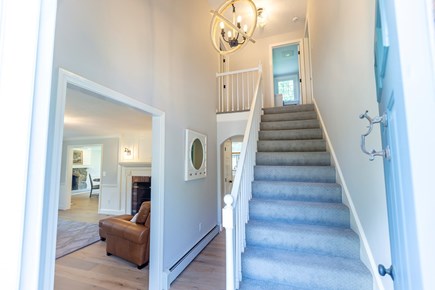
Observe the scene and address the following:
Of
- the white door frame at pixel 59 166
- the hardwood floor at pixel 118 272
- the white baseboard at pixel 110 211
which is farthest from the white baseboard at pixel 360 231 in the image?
the white baseboard at pixel 110 211

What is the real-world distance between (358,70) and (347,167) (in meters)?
0.98

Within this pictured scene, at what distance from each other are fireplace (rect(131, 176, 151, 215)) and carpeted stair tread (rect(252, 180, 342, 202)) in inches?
169

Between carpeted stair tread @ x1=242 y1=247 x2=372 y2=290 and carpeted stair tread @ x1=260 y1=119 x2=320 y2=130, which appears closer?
carpeted stair tread @ x1=242 y1=247 x2=372 y2=290

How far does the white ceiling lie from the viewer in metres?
3.50

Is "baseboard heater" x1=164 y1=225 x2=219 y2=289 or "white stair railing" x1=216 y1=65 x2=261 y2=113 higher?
"white stair railing" x1=216 y1=65 x2=261 y2=113

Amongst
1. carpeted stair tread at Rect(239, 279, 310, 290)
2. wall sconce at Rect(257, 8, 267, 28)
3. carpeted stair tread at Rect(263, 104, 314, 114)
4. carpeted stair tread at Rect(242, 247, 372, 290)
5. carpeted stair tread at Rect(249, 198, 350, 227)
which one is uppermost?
wall sconce at Rect(257, 8, 267, 28)

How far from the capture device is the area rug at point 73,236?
371 centimetres

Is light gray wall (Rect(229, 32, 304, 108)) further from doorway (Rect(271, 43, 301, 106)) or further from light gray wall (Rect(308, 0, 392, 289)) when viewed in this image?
light gray wall (Rect(308, 0, 392, 289))

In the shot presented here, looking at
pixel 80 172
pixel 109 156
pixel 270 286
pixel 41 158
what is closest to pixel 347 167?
pixel 270 286

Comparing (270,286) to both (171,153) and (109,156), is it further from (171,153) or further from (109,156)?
(109,156)

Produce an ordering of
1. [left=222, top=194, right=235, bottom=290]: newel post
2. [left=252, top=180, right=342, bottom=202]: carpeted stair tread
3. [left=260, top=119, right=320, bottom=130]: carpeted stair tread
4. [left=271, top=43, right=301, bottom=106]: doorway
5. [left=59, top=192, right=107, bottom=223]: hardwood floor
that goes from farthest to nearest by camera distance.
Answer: [left=271, top=43, right=301, bottom=106]: doorway
[left=59, top=192, right=107, bottom=223]: hardwood floor
[left=260, top=119, right=320, bottom=130]: carpeted stair tread
[left=252, top=180, right=342, bottom=202]: carpeted stair tread
[left=222, top=194, right=235, bottom=290]: newel post

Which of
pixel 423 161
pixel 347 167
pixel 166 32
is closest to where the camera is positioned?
pixel 423 161

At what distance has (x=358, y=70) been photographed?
5.27ft

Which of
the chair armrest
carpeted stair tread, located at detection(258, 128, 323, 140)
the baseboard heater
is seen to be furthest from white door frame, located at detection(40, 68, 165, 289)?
carpeted stair tread, located at detection(258, 128, 323, 140)
